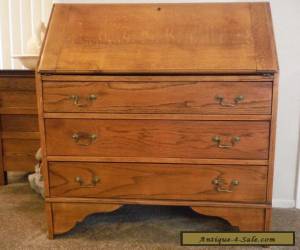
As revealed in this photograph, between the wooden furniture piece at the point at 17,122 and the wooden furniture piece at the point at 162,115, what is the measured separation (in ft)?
2.23

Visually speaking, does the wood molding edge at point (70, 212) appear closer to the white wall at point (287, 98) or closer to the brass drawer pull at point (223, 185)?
the brass drawer pull at point (223, 185)

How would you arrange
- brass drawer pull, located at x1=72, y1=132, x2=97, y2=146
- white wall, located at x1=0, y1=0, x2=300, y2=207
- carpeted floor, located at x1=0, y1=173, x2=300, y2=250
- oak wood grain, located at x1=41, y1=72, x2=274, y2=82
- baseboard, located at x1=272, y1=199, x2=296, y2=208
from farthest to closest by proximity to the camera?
baseboard, located at x1=272, y1=199, x2=296, y2=208 < white wall, located at x1=0, y1=0, x2=300, y2=207 < carpeted floor, located at x1=0, y1=173, x2=300, y2=250 < brass drawer pull, located at x1=72, y1=132, x2=97, y2=146 < oak wood grain, located at x1=41, y1=72, x2=274, y2=82

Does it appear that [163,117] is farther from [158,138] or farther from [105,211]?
[105,211]

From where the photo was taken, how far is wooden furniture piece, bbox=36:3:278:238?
4.39 feet

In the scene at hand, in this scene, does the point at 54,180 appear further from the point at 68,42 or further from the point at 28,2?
the point at 28,2

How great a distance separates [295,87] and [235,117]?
60 centimetres

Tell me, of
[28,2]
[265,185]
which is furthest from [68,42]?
[28,2]

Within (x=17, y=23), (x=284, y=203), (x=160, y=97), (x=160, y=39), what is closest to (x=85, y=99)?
(x=160, y=97)

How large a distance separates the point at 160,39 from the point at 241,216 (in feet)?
2.68

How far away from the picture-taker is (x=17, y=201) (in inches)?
76.8

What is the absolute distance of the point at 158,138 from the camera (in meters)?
1.39

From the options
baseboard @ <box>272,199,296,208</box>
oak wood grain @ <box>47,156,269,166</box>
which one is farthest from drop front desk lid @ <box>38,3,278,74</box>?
baseboard @ <box>272,199,296,208</box>

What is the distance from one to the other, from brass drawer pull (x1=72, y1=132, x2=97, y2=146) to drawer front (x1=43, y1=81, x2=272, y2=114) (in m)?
0.10

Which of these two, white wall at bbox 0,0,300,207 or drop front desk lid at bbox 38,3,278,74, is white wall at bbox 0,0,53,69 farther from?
drop front desk lid at bbox 38,3,278,74
